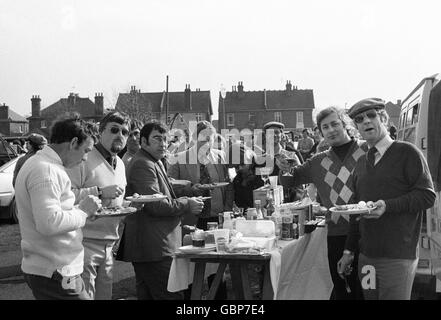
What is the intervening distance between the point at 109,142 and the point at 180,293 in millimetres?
1483

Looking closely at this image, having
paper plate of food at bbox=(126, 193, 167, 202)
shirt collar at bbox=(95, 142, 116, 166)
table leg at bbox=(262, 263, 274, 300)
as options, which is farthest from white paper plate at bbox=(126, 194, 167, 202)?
table leg at bbox=(262, 263, 274, 300)

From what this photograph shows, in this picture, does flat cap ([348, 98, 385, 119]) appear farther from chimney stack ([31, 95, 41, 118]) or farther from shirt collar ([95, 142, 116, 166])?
chimney stack ([31, 95, 41, 118])

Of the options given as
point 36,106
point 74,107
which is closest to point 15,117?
point 36,106

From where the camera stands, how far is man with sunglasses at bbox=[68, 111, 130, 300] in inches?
147

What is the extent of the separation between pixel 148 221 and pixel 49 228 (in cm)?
156

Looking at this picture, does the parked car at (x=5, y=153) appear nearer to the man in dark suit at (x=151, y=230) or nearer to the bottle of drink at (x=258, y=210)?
the man in dark suit at (x=151, y=230)

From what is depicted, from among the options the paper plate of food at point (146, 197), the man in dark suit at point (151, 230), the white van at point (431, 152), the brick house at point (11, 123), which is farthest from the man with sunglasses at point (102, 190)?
the brick house at point (11, 123)

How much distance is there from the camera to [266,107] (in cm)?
6056

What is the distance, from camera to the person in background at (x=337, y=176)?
4211 mm

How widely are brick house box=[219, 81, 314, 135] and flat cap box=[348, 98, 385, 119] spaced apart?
56.5 metres

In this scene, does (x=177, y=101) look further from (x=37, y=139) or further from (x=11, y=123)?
(x=37, y=139)
